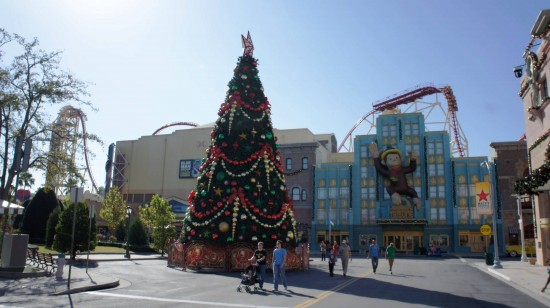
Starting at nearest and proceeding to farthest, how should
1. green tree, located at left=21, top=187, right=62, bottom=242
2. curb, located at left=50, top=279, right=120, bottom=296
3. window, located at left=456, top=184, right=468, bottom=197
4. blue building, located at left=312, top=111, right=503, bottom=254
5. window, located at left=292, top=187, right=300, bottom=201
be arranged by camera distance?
Answer: curb, located at left=50, top=279, right=120, bottom=296 < green tree, located at left=21, top=187, right=62, bottom=242 < blue building, located at left=312, top=111, right=503, bottom=254 < window, located at left=456, top=184, right=468, bottom=197 < window, located at left=292, top=187, right=300, bottom=201

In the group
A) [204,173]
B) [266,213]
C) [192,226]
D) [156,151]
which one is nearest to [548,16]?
[266,213]

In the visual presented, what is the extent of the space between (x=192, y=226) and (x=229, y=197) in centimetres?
252

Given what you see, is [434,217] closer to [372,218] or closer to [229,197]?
[372,218]

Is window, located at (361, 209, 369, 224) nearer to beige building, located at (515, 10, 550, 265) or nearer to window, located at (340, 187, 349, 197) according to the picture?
window, located at (340, 187, 349, 197)

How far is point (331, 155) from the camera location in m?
74.6

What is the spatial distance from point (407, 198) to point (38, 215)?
139ft

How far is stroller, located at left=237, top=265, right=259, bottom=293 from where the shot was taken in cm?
1416

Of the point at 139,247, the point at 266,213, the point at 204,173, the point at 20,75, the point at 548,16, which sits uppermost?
the point at 548,16

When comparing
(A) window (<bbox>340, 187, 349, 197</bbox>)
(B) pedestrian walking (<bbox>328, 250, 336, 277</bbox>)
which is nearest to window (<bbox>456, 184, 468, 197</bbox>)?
(A) window (<bbox>340, 187, 349, 197</bbox>)

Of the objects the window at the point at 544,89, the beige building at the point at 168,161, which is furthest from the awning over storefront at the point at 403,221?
the window at the point at 544,89

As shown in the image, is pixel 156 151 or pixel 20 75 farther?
pixel 156 151

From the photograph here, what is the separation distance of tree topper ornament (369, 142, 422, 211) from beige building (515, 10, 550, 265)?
2698cm

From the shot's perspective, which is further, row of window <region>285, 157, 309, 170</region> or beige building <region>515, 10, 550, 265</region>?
row of window <region>285, 157, 309, 170</region>

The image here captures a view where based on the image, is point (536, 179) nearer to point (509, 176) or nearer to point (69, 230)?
point (69, 230)
